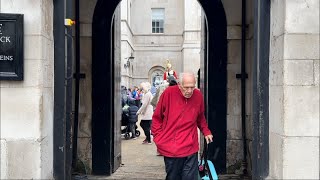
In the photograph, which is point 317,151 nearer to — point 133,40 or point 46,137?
point 46,137

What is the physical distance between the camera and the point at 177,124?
5008 millimetres

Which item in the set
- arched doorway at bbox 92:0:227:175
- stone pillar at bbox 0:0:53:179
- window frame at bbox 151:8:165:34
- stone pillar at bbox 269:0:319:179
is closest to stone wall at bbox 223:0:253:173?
arched doorway at bbox 92:0:227:175

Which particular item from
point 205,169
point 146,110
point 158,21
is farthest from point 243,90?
point 158,21

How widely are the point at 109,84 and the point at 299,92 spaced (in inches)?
168

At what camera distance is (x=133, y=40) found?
1607 inches

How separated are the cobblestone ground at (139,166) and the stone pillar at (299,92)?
3248 mm

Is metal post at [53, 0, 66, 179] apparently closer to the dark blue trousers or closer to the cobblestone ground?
the dark blue trousers

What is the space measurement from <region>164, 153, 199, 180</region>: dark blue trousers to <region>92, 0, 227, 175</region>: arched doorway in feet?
9.21

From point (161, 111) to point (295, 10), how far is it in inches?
73.7

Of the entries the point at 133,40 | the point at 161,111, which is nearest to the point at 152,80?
the point at 133,40

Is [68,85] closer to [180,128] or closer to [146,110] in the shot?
[180,128]

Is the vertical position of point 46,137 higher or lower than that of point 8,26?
lower

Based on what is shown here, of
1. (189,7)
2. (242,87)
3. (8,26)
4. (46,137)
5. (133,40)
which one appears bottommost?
(46,137)

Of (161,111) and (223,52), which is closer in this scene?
(161,111)
